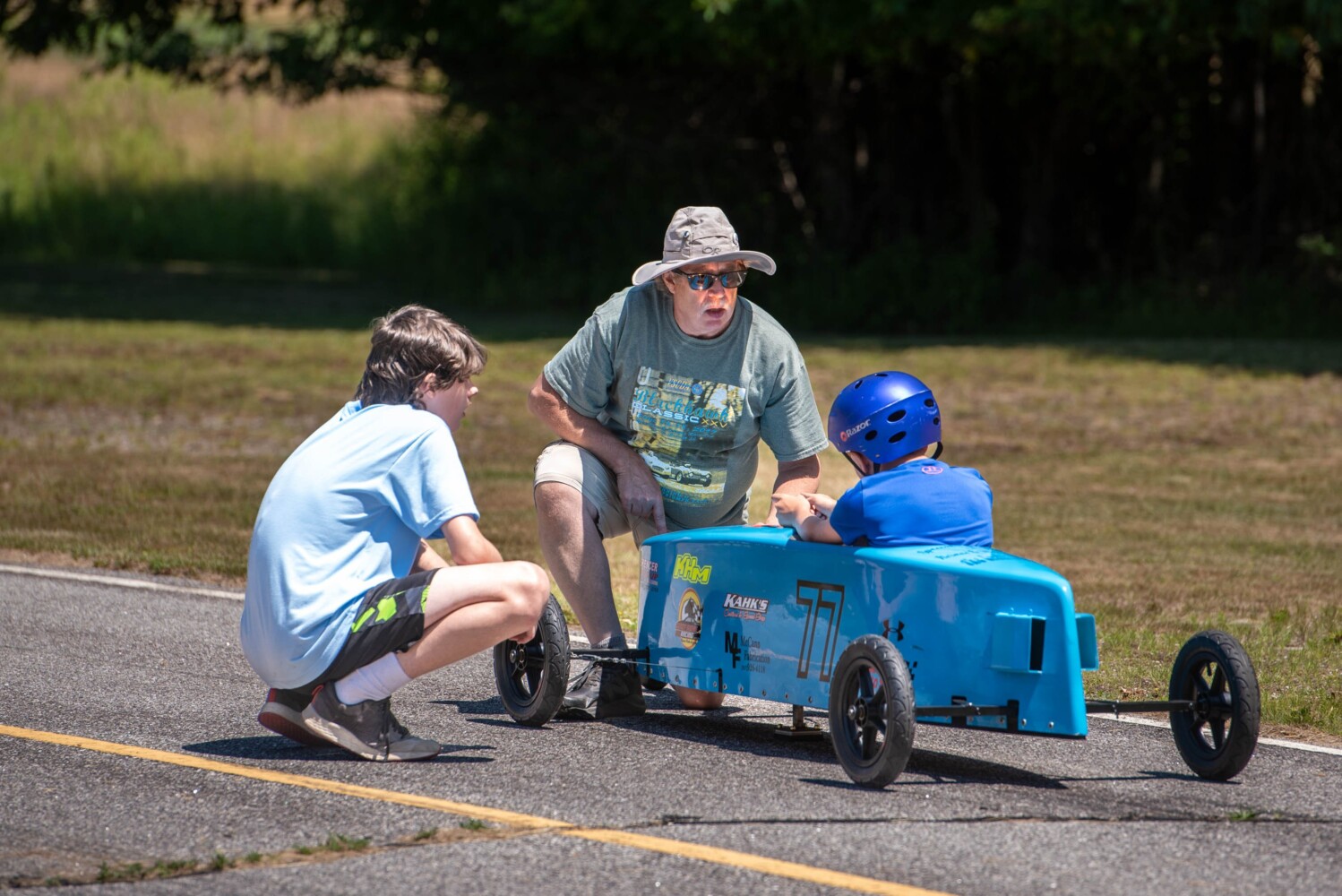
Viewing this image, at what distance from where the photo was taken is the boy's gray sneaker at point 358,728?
585 centimetres

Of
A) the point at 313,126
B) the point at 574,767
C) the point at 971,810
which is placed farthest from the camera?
the point at 313,126

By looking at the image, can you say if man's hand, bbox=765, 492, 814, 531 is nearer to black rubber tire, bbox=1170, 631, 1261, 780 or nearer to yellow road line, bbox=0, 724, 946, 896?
black rubber tire, bbox=1170, 631, 1261, 780

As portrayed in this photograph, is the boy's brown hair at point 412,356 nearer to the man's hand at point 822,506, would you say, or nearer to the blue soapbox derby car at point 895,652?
the blue soapbox derby car at point 895,652

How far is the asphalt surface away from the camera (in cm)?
466

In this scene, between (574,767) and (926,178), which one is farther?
(926,178)

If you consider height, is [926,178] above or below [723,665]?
above

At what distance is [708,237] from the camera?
7.00m

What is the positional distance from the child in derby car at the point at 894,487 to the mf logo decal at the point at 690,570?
41 cm

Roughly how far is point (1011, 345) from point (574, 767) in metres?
17.4

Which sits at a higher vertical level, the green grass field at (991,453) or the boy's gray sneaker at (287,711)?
the green grass field at (991,453)

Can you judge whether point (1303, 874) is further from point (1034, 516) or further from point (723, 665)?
point (1034, 516)

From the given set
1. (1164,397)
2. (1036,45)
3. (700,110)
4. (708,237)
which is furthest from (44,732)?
(700,110)

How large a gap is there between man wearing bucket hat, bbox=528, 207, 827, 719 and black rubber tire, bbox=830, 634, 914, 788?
1.30 meters

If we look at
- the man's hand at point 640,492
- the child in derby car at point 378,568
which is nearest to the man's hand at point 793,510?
the man's hand at point 640,492
